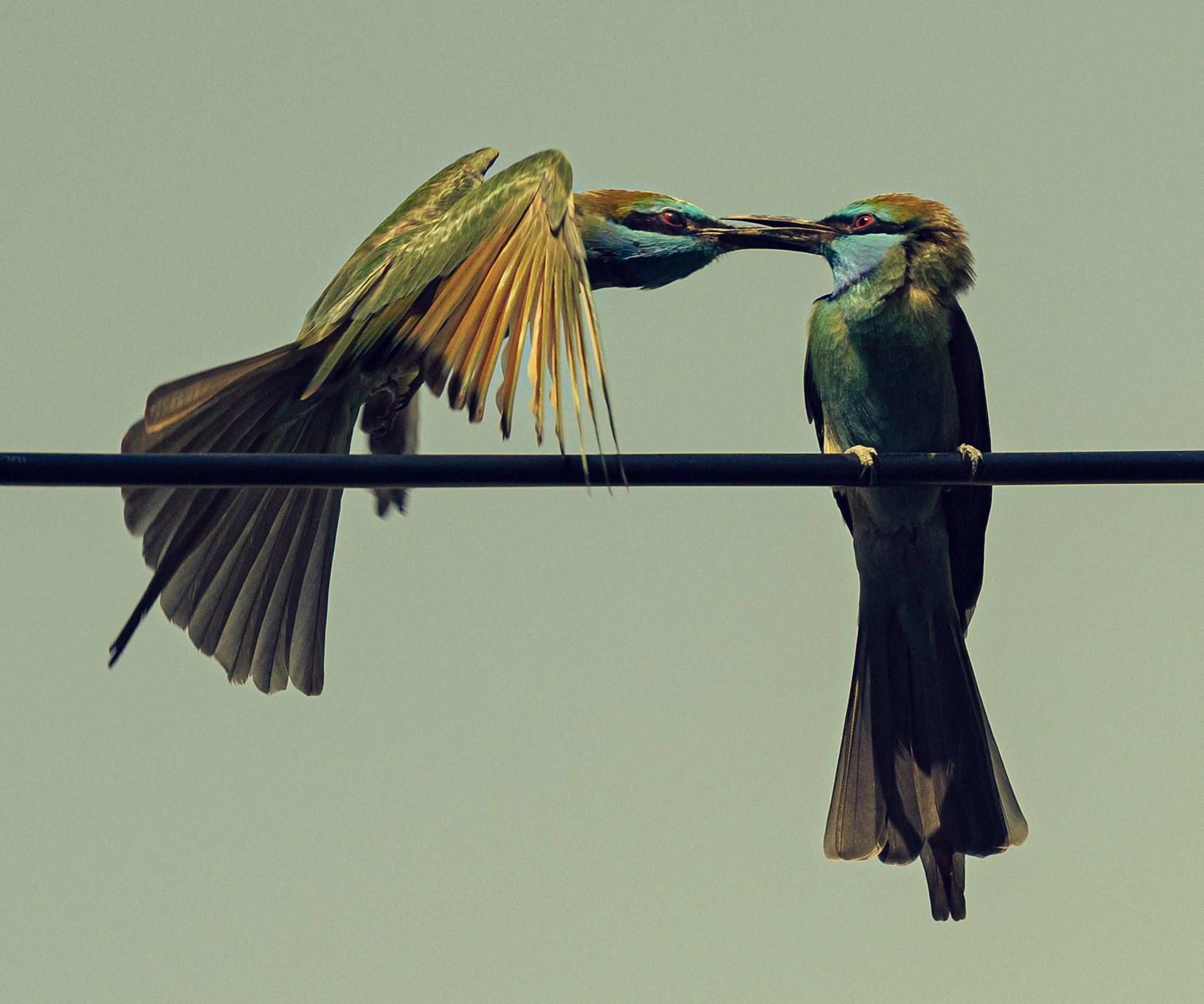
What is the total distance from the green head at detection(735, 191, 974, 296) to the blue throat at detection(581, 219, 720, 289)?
0.27 m

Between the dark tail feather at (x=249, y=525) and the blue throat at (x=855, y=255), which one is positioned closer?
the dark tail feather at (x=249, y=525)

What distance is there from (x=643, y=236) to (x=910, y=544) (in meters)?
1.26

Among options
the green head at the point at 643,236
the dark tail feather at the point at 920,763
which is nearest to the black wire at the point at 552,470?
the green head at the point at 643,236

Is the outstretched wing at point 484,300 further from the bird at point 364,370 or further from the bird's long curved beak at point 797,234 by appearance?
the bird's long curved beak at point 797,234

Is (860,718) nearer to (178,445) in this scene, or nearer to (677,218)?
(677,218)

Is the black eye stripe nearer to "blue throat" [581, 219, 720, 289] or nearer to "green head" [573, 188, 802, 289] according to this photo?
"green head" [573, 188, 802, 289]

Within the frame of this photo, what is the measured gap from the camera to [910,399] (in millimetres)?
4762

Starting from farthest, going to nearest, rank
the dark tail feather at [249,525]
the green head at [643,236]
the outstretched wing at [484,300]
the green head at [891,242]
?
the green head at [891,242] < the green head at [643,236] < the dark tail feather at [249,525] < the outstretched wing at [484,300]

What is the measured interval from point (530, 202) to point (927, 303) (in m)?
1.48

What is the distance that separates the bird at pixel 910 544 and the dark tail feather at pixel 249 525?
1.59 metres

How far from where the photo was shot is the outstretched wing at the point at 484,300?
3260 mm

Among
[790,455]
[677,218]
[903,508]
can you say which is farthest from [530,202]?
[903,508]

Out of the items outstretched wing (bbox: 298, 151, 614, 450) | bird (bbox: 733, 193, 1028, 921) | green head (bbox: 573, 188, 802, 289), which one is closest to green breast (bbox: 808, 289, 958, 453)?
bird (bbox: 733, 193, 1028, 921)

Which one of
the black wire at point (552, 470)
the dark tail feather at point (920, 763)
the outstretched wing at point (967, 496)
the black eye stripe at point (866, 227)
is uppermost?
the black eye stripe at point (866, 227)
